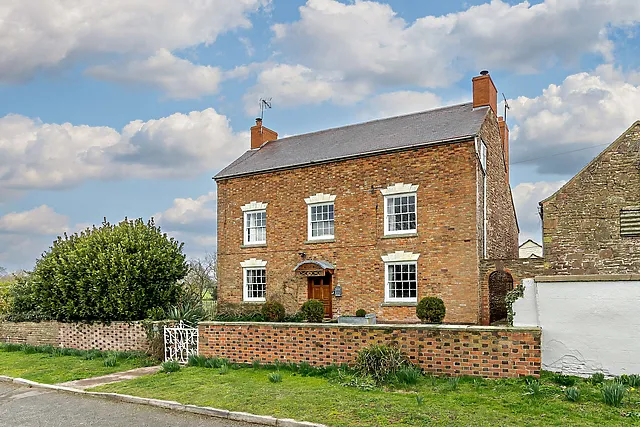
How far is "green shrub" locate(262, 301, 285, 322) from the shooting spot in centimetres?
2284

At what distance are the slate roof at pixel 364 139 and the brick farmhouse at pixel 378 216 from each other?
8 centimetres

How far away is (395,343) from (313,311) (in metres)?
10.4

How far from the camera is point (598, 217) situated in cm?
1909

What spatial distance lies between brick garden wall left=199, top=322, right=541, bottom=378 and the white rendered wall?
0.79 metres

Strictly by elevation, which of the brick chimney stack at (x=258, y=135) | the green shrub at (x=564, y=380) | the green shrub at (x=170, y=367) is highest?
the brick chimney stack at (x=258, y=135)

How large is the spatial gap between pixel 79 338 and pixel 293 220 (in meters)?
9.96

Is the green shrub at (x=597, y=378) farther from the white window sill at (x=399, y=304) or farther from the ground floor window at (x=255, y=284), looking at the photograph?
the ground floor window at (x=255, y=284)

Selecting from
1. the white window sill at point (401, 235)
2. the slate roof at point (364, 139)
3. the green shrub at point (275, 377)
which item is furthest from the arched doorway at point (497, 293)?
the green shrub at point (275, 377)

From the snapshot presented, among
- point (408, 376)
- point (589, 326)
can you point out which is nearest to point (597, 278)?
point (589, 326)

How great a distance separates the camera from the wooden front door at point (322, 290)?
2285 cm

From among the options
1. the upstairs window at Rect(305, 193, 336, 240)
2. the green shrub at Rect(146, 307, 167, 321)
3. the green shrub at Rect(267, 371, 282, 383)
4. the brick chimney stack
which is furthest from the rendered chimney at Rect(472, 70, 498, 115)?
the green shrub at Rect(267, 371, 282, 383)

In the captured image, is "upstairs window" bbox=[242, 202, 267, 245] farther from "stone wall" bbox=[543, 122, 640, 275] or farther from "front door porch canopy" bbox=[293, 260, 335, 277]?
"stone wall" bbox=[543, 122, 640, 275]

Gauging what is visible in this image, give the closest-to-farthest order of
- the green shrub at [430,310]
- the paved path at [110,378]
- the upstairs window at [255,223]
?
the paved path at [110,378]
the green shrub at [430,310]
the upstairs window at [255,223]

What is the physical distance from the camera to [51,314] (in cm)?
1911
